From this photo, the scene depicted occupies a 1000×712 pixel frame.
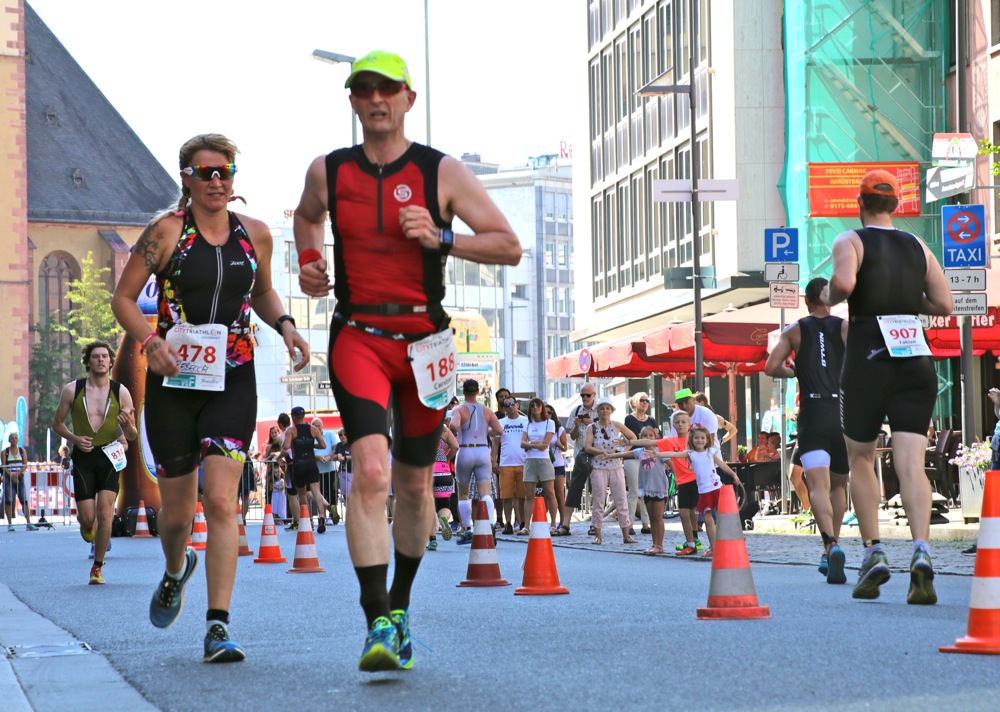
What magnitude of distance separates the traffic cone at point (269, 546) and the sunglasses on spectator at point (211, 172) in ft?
31.1

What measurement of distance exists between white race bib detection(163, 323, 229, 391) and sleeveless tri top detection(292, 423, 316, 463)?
64.9ft

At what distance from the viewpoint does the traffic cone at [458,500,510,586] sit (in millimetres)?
12078

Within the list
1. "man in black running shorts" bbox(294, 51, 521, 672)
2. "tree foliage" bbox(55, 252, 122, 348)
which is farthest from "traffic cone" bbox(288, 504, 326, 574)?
"tree foliage" bbox(55, 252, 122, 348)

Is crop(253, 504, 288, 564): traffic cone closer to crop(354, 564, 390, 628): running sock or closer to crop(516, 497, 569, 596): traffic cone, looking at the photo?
crop(516, 497, 569, 596): traffic cone

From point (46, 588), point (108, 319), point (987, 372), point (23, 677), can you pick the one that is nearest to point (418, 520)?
point (23, 677)

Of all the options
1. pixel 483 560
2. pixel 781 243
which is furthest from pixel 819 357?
pixel 781 243

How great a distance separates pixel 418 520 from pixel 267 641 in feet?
5.23

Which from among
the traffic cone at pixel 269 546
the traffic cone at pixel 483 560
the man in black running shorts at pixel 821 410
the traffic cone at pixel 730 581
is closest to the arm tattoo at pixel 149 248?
the traffic cone at pixel 730 581

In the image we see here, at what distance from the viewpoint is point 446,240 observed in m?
6.10

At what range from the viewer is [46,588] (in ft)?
42.4

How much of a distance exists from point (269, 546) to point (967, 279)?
23.5 ft

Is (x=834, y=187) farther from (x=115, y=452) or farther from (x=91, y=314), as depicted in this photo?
(x=91, y=314)

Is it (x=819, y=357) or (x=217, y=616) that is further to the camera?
(x=819, y=357)

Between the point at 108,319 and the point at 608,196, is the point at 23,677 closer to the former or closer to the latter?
the point at 608,196
